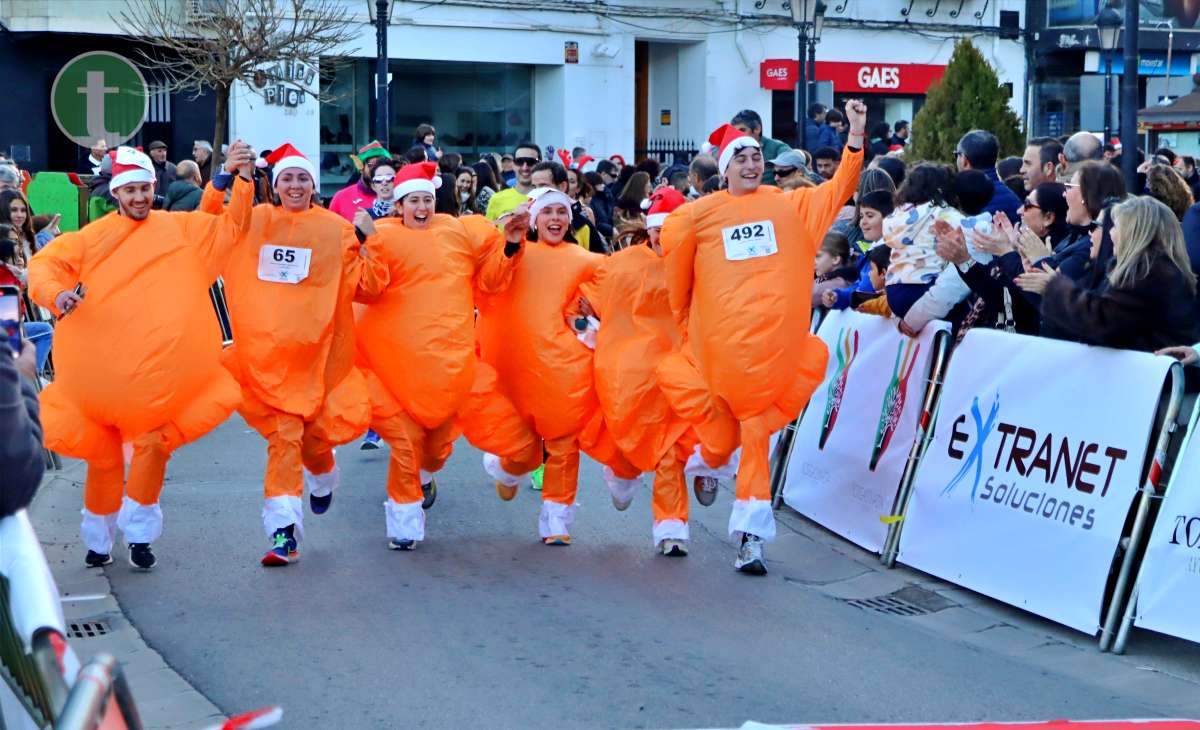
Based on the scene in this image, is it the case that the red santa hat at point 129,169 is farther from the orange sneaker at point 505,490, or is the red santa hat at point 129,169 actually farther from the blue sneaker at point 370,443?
the blue sneaker at point 370,443

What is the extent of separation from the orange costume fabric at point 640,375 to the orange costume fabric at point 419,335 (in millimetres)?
528

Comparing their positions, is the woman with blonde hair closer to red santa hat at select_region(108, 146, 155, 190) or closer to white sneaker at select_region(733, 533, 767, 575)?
white sneaker at select_region(733, 533, 767, 575)

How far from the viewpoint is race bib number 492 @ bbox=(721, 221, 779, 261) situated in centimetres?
753

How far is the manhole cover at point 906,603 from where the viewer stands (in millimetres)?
7207

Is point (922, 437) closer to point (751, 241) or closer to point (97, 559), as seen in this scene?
point (751, 241)

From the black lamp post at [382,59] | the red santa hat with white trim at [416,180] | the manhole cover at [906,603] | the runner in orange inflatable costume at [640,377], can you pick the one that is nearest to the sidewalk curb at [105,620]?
the red santa hat with white trim at [416,180]

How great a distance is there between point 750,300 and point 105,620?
10.4 feet

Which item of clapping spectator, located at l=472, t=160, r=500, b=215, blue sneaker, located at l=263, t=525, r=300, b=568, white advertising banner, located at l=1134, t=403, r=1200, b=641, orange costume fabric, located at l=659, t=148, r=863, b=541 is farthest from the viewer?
clapping spectator, located at l=472, t=160, r=500, b=215

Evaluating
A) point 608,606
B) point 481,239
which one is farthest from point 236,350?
point 608,606

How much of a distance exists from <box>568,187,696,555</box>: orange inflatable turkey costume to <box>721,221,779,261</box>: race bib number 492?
0.52 meters

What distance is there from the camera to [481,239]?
26.3ft

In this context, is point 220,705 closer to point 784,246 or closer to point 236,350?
point 236,350

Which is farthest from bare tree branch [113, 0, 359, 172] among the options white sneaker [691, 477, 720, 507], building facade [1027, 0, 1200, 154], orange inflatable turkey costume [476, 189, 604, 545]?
building facade [1027, 0, 1200, 154]

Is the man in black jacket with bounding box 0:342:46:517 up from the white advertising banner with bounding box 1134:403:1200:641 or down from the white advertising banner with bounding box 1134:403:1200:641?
up
